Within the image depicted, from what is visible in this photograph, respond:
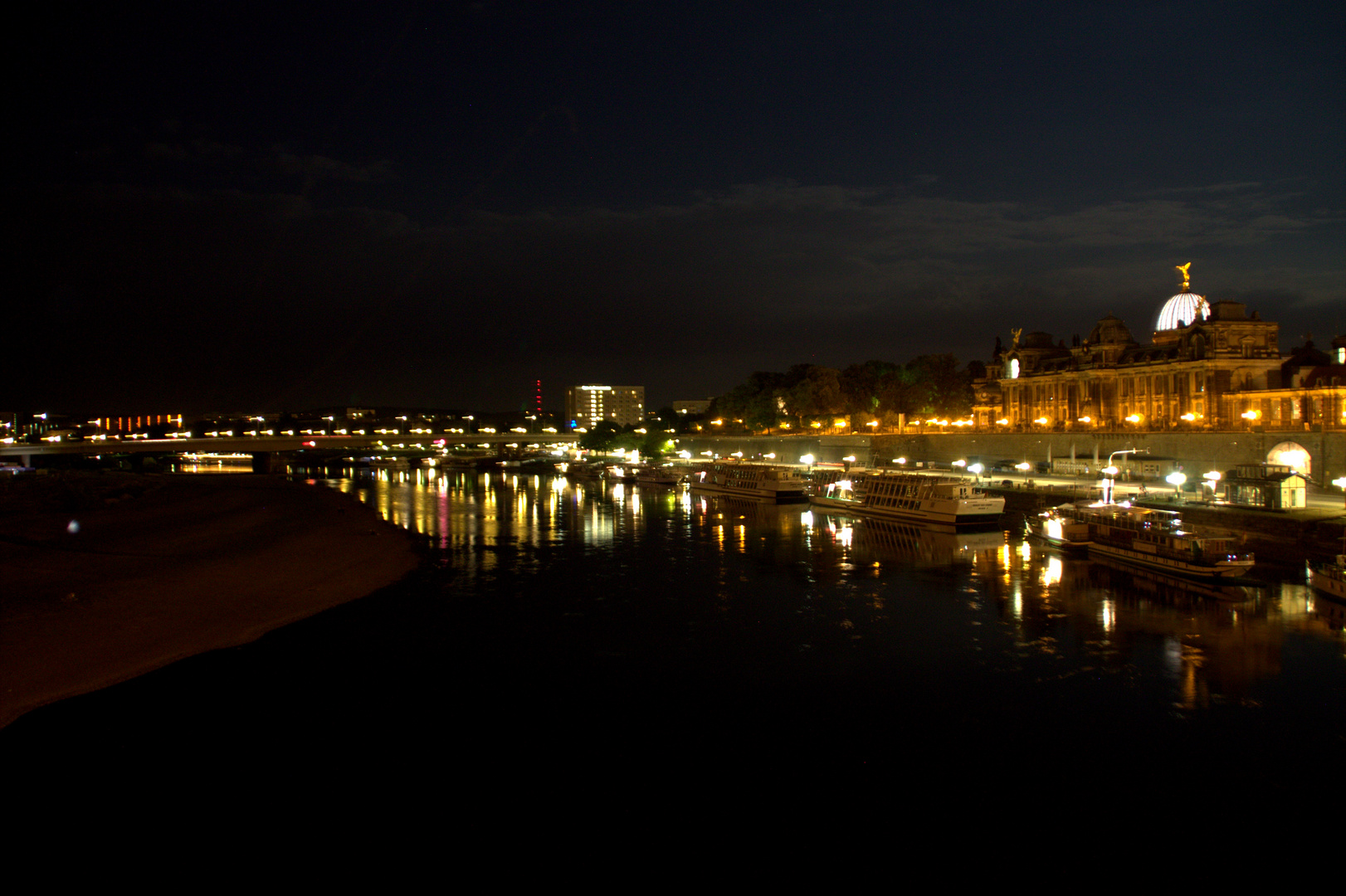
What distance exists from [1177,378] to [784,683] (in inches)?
3395

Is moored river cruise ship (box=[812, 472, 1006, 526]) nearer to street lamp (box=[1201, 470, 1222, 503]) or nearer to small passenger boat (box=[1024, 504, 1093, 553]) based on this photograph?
small passenger boat (box=[1024, 504, 1093, 553])

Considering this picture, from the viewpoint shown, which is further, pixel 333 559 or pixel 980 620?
pixel 333 559

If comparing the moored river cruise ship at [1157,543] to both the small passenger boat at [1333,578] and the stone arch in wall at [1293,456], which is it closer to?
the small passenger boat at [1333,578]

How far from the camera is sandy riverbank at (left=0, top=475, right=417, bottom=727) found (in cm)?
2244

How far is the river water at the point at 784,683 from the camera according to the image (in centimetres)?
1747

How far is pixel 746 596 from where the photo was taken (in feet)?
109

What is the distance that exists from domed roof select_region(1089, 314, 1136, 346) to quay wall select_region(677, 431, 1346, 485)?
19.7 metres

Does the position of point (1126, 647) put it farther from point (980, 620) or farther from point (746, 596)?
point (746, 596)

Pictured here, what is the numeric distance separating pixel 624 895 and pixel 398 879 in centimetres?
347

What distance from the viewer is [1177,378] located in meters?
90.6

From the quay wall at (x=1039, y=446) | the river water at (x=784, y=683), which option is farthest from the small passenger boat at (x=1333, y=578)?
the quay wall at (x=1039, y=446)

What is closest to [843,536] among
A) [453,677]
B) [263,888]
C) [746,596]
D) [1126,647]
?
[746,596]

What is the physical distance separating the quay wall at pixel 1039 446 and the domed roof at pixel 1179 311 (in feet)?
92.3

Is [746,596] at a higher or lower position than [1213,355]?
lower
